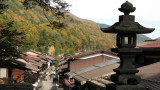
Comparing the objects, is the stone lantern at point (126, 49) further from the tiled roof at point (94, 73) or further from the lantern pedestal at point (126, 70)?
the tiled roof at point (94, 73)

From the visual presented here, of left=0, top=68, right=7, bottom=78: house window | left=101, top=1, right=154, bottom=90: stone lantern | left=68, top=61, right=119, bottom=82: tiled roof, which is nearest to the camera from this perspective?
left=101, top=1, right=154, bottom=90: stone lantern

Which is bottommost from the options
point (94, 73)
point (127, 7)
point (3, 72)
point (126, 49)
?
point (3, 72)

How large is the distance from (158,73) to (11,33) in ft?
28.2

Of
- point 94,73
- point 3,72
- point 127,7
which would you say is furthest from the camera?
point 3,72

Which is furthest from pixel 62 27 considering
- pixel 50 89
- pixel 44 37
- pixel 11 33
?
pixel 44 37

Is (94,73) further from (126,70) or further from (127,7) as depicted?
(127,7)

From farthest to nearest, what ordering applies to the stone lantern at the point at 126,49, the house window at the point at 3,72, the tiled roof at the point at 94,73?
the house window at the point at 3,72, the tiled roof at the point at 94,73, the stone lantern at the point at 126,49

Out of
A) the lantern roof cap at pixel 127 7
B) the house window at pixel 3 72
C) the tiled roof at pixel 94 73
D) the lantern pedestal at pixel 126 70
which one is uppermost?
the lantern roof cap at pixel 127 7

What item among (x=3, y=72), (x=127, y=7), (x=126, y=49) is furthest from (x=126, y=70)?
(x=3, y=72)

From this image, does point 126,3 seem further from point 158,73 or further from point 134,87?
point 158,73

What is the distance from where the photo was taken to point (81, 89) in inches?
577

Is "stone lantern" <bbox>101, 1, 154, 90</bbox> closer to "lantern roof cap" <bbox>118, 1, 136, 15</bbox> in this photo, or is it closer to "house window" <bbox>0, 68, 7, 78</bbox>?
"lantern roof cap" <bbox>118, 1, 136, 15</bbox>

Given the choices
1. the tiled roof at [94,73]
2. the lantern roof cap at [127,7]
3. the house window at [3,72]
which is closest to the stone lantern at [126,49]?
the lantern roof cap at [127,7]

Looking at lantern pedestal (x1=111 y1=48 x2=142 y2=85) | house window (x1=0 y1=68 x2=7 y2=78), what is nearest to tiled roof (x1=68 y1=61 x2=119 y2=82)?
lantern pedestal (x1=111 y1=48 x2=142 y2=85)
